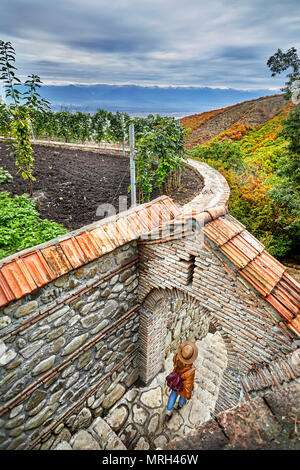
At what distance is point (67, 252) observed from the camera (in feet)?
8.86

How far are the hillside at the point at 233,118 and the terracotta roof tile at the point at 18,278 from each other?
3091 cm

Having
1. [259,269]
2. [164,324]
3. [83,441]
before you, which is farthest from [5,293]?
[164,324]

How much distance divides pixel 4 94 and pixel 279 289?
7759 millimetres

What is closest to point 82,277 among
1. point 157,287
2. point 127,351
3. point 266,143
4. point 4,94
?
point 157,287

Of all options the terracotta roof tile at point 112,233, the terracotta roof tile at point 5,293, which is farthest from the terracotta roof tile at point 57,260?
the terracotta roof tile at point 112,233

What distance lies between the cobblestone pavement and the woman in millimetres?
244

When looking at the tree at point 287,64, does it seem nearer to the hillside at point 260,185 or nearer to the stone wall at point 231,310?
the hillside at point 260,185

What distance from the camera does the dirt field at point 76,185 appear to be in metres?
6.38

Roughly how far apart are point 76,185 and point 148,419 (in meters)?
6.92

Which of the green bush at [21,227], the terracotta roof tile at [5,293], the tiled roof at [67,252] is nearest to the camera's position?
the terracotta roof tile at [5,293]

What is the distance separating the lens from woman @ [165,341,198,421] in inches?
150

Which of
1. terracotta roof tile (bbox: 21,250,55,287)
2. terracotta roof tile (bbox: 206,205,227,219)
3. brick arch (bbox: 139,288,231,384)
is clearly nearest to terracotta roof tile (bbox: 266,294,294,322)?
brick arch (bbox: 139,288,231,384)

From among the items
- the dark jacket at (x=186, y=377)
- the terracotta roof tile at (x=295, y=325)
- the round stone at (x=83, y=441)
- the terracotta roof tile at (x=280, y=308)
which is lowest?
the round stone at (x=83, y=441)

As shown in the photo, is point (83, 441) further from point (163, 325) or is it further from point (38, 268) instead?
point (38, 268)
